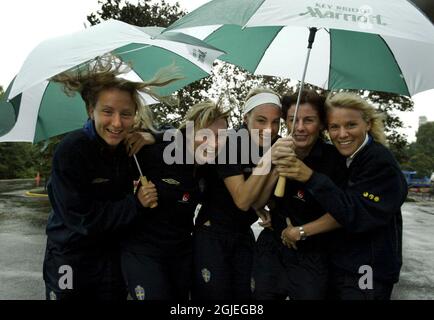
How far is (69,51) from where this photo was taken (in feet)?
7.98

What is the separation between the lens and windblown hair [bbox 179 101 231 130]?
2.95m

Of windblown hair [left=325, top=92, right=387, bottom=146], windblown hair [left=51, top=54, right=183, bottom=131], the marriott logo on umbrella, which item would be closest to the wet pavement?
windblown hair [left=51, top=54, right=183, bottom=131]

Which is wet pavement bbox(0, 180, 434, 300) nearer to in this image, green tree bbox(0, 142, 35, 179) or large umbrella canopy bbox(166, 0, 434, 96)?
large umbrella canopy bbox(166, 0, 434, 96)

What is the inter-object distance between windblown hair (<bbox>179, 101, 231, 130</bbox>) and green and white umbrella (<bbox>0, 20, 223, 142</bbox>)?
16.8 inches

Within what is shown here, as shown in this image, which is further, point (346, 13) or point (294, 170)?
point (294, 170)

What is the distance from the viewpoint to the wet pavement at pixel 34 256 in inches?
231

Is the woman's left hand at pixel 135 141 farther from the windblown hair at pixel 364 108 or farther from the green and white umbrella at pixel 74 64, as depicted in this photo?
the windblown hair at pixel 364 108

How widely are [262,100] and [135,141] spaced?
38.4 inches

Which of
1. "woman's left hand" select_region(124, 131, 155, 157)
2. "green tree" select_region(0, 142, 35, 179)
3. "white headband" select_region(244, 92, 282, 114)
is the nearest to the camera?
"woman's left hand" select_region(124, 131, 155, 157)

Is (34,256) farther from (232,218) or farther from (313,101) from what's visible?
(313,101)

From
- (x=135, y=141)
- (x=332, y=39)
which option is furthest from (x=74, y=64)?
(x=332, y=39)

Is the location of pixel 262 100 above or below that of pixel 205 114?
above

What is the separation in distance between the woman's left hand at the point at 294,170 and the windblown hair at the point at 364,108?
0.53 meters

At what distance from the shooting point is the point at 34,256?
7.52 metres
